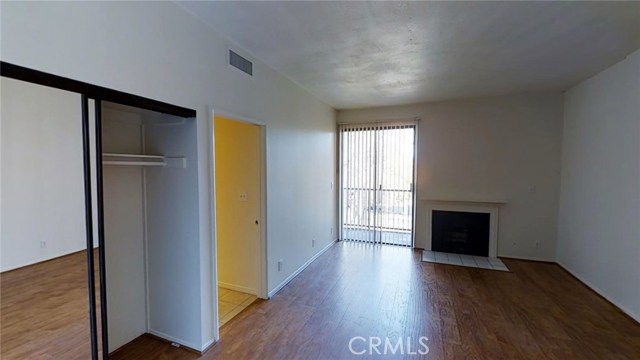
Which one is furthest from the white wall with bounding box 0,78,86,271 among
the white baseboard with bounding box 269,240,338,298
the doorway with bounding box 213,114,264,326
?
the white baseboard with bounding box 269,240,338,298

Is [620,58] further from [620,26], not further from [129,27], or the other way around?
[129,27]

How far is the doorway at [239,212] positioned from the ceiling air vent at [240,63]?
59 centimetres

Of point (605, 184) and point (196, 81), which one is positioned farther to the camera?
point (605, 184)

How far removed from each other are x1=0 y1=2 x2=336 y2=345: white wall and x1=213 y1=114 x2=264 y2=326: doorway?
0.16m

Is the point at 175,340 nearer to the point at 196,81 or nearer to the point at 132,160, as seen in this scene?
the point at 132,160

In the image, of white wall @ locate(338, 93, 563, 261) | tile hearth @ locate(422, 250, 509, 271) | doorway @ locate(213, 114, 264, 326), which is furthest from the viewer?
white wall @ locate(338, 93, 563, 261)

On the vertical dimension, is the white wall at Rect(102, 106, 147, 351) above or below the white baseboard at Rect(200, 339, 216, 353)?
above

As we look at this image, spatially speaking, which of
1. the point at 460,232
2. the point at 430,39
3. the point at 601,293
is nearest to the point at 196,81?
the point at 430,39

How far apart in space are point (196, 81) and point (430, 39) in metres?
2.14

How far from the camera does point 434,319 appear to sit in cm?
285

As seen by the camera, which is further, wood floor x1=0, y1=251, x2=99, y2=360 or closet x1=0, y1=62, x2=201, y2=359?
closet x1=0, y1=62, x2=201, y2=359

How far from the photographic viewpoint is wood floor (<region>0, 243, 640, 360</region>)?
1.57 m

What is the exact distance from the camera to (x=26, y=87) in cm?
135

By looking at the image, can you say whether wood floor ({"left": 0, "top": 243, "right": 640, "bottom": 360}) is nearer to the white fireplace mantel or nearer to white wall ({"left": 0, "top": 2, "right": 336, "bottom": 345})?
white wall ({"left": 0, "top": 2, "right": 336, "bottom": 345})
